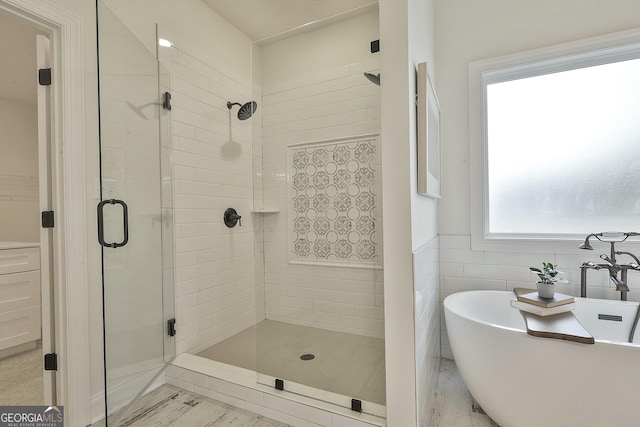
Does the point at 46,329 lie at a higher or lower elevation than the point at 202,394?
higher

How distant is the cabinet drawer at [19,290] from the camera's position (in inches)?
107

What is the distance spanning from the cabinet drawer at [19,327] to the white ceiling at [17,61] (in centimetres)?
225

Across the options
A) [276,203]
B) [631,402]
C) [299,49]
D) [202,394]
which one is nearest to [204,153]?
[276,203]

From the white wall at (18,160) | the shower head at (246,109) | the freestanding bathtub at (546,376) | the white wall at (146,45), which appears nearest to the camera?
the freestanding bathtub at (546,376)

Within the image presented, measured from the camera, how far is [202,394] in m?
1.96

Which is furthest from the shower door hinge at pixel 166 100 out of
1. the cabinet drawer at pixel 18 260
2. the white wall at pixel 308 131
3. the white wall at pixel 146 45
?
the cabinet drawer at pixel 18 260

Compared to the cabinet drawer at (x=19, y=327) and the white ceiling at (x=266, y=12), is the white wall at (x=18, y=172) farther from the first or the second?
the white ceiling at (x=266, y=12)

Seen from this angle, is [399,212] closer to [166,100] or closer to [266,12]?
[166,100]

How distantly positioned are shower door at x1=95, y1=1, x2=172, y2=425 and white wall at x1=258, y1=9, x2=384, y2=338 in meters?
0.72

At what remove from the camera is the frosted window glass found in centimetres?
203

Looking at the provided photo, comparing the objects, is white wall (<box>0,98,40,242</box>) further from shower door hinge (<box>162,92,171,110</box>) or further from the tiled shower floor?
the tiled shower floor

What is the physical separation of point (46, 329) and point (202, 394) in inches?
37.1

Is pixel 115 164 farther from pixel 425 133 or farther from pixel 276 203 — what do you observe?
pixel 425 133

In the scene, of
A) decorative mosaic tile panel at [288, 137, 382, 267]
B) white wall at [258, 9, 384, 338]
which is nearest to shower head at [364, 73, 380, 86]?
white wall at [258, 9, 384, 338]
